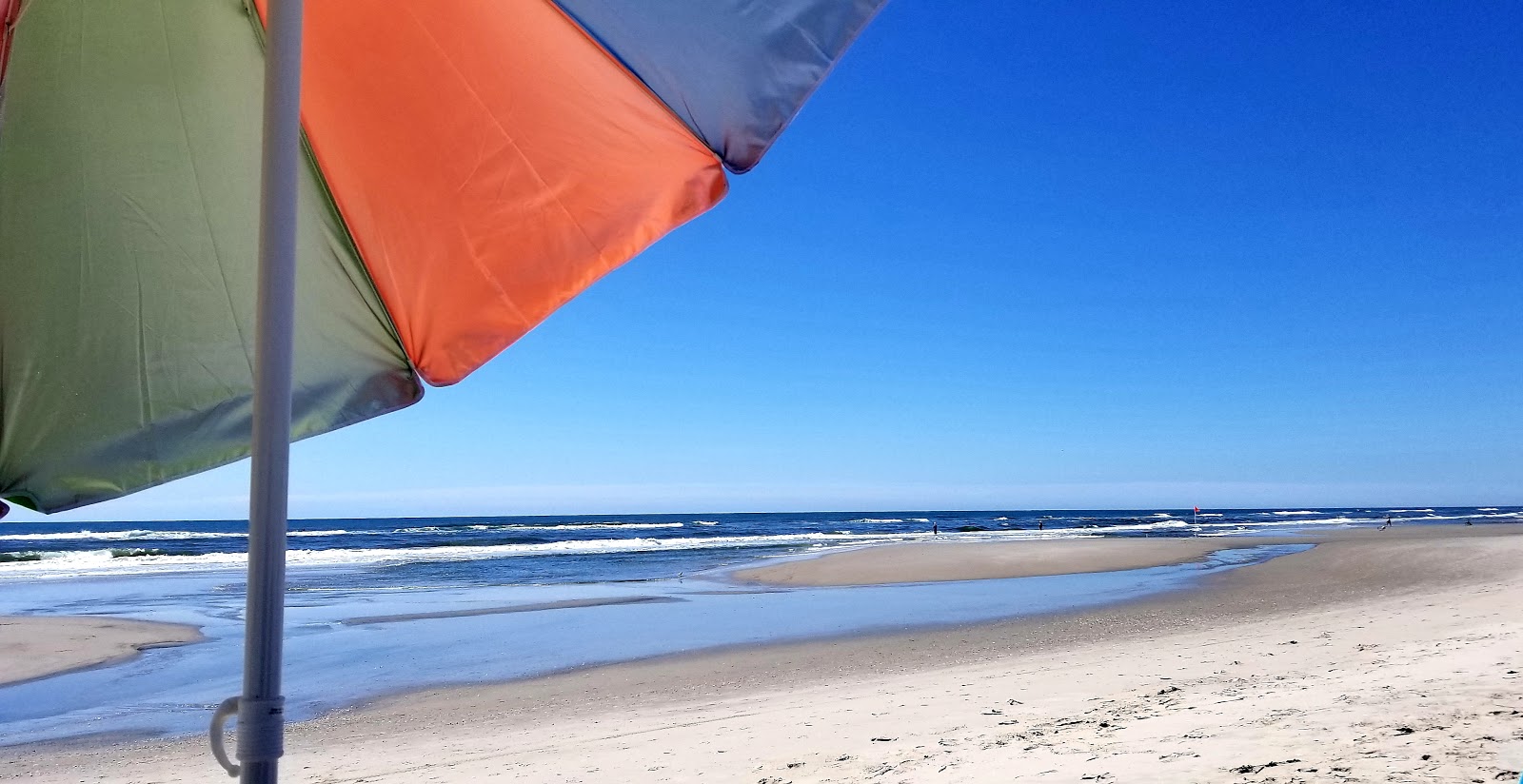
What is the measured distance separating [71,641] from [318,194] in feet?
43.6

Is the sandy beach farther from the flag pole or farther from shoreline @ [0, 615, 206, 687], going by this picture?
shoreline @ [0, 615, 206, 687]

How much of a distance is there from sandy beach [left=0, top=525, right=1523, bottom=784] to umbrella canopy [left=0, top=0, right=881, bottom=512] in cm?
356

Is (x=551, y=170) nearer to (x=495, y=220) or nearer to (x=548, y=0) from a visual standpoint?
(x=495, y=220)

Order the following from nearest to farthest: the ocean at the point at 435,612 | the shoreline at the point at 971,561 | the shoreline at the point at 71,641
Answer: the ocean at the point at 435,612 < the shoreline at the point at 71,641 < the shoreline at the point at 971,561

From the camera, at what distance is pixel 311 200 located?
252cm

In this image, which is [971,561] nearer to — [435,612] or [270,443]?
[435,612]

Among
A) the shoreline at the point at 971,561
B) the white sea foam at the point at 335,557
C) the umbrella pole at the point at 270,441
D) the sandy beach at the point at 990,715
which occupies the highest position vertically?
the umbrella pole at the point at 270,441

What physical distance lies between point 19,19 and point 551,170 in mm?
1159

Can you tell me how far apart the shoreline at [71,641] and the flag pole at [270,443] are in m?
11.0

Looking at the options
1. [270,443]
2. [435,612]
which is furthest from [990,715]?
[435,612]

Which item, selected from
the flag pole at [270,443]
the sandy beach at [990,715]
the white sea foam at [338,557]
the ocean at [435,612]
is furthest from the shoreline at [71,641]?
the white sea foam at [338,557]

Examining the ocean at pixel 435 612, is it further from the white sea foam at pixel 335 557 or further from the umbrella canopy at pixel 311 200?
the umbrella canopy at pixel 311 200

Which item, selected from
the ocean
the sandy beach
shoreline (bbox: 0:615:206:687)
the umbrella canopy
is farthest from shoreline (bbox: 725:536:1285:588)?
the umbrella canopy

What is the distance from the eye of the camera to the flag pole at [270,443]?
68.1 inches
